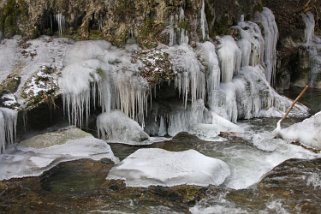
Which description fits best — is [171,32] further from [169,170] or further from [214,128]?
[169,170]

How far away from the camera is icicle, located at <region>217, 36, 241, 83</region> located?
10203 millimetres

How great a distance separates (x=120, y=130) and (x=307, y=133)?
3.38 m

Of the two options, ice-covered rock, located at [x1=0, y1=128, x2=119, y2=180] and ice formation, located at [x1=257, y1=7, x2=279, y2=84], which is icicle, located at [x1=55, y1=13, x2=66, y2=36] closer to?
ice-covered rock, located at [x1=0, y1=128, x2=119, y2=180]

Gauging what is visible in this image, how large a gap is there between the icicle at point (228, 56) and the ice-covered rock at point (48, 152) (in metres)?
3.44

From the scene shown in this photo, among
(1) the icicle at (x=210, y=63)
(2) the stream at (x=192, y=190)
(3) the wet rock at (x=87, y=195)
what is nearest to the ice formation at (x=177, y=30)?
(1) the icicle at (x=210, y=63)

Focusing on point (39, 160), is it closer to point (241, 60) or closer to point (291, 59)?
point (241, 60)

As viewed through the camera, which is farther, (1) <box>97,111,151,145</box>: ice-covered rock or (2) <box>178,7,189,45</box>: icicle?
(2) <box>178,7,189,45</box>: icicle

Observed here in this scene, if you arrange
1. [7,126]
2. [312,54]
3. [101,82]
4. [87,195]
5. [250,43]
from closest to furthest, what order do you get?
[87,195], [7,126], [101,82], [250,43], [312,54]

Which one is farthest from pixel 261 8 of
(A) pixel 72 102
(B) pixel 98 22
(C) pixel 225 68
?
(A) pixel 72 102

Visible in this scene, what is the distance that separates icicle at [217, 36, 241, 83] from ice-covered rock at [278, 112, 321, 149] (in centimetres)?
201

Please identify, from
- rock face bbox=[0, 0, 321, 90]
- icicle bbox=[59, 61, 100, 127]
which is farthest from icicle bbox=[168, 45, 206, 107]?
icicle bbox=[59, 61, 100, 127]

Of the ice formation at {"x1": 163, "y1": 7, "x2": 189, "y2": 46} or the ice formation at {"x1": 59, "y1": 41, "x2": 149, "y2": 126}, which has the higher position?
the ice formation at {"x1": 163, "y1": 7, "x2": 189, "y2": 46}

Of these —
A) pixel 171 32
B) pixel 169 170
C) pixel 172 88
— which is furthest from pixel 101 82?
pixel 169 170

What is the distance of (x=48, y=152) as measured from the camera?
25.5 feet
